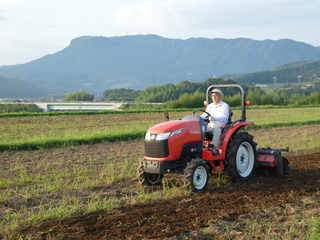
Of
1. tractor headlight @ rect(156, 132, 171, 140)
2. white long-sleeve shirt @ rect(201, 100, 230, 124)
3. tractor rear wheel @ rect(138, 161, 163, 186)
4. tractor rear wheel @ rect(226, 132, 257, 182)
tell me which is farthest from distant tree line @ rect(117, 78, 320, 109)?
tractor headlight @ rect(156, 132, 171, 140)

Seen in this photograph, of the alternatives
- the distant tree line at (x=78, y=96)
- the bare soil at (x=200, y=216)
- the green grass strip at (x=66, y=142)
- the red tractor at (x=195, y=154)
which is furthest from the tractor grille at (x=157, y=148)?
the distant tree line at (x=78, y=96)

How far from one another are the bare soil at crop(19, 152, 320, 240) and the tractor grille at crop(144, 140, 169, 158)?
0.79 meters

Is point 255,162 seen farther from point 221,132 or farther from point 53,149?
point 53,149

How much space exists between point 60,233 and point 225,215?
2.25 m

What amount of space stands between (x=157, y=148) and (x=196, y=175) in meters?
0.85

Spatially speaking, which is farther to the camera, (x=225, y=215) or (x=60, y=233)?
(x=225, y=215)

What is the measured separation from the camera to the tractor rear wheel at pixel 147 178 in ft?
24.4

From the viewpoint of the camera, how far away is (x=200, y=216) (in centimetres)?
557

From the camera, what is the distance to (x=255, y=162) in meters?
8.36

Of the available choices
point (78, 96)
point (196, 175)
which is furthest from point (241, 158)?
point (78, 96)

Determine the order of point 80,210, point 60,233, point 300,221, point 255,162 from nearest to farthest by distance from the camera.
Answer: point 60,233 → point 300,221 → point 80,210 → point 255,162

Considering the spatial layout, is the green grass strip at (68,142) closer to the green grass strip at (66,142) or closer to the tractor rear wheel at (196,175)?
the green grass strip at (66,142)

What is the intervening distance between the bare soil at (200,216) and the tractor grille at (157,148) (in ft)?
2.58

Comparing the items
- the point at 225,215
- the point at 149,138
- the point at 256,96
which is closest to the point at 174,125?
the point at 149,138
